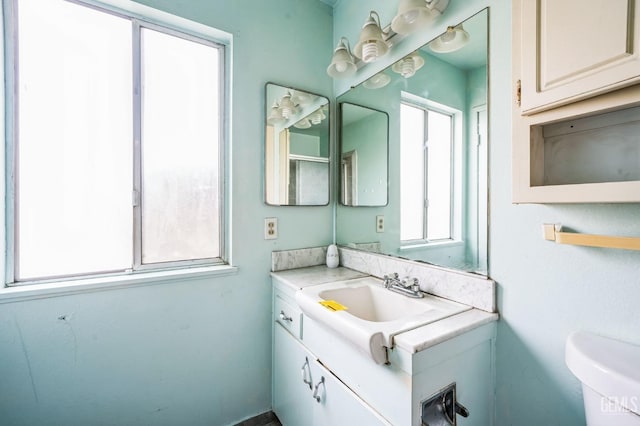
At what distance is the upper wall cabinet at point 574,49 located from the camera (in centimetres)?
58

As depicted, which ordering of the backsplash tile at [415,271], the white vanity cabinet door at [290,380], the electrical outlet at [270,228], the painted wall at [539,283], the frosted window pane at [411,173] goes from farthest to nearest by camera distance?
the electrical outlet at [270,228]
the frosted window pane at [411,173]
the white vanity cabinet door at [290,380]
the backsplash tile at [415,271]
the painted wall at [539,283]

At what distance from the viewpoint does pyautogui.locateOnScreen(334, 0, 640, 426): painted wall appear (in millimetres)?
735

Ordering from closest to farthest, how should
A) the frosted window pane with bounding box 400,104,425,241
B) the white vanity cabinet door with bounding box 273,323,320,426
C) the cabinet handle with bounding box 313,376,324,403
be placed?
the cabinet handle with bounding box 313,376,324,403, the white vanity cabinet door with bounding box 273,323,320,426, the frosted window pane with bounding box 400,104,425,241

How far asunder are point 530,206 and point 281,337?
1301 millimetres

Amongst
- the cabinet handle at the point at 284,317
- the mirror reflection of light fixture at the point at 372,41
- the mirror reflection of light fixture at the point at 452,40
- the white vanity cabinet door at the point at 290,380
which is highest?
the mirror reflection of light fixture at the point at 372,41

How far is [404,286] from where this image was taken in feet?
3.92

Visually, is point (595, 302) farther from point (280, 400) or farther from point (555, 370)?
point (280, 400)

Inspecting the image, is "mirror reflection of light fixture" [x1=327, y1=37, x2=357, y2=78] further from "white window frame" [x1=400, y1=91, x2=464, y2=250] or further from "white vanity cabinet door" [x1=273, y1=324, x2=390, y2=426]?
"white vanity cabinet door" [x1=273, y1=324, x2=390, y2=426]

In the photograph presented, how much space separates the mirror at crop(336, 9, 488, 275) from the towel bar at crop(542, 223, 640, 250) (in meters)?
0.22

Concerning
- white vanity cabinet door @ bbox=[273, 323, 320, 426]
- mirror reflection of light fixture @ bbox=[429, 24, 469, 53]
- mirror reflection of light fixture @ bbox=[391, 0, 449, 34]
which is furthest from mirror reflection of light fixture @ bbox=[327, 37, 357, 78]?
white vanity cabinet door @ bbox=[273, 323, 320, 426]

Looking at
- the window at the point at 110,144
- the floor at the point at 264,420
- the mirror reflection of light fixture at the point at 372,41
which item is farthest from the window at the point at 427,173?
the floor at the point at 264,420

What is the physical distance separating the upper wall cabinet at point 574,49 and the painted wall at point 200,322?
1.26m

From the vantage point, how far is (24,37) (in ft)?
3.92

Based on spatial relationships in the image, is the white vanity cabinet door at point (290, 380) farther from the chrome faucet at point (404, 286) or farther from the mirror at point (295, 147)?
the mirror at point (295, 147)
